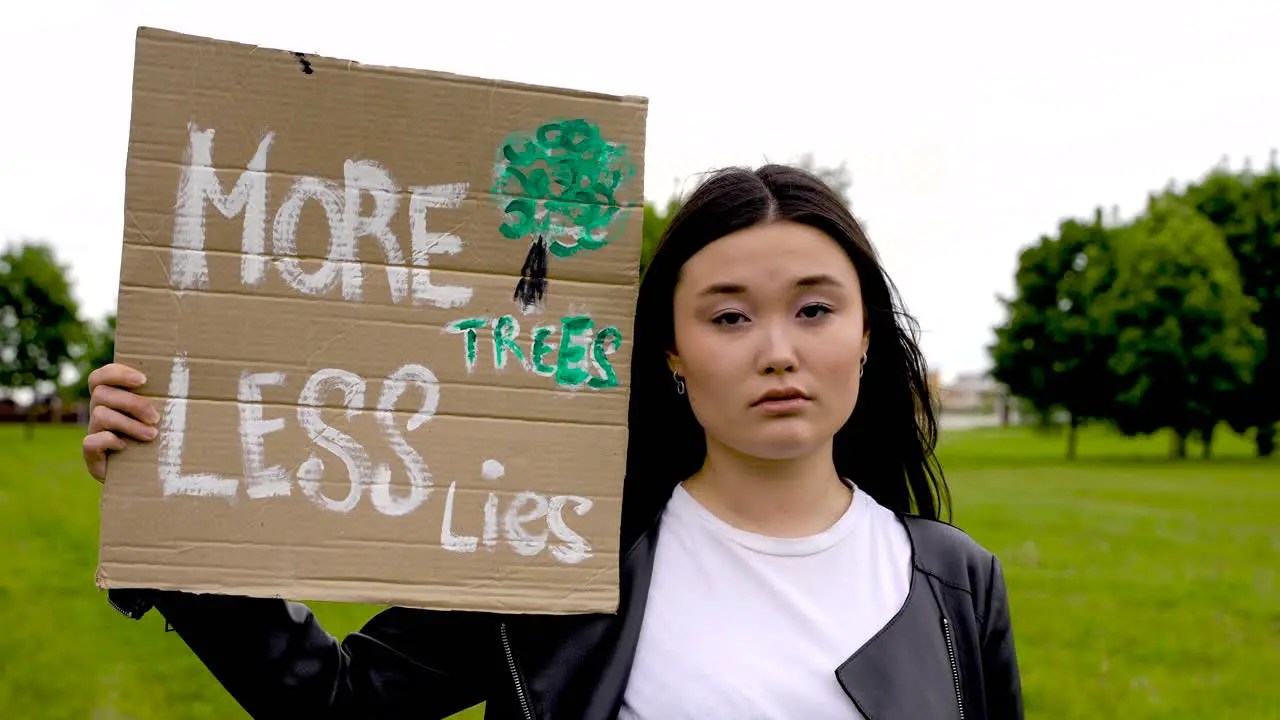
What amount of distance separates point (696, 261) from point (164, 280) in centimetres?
93

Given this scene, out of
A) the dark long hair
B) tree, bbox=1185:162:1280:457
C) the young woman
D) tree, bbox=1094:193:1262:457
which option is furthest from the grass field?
tree, bbox=1185:162:1280:457

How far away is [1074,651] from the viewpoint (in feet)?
24.5

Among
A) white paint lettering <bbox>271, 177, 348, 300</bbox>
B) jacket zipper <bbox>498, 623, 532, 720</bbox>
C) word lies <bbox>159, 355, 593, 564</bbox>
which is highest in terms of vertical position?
white paint lettering <bbox>271, 177, 348, 300</bbox>

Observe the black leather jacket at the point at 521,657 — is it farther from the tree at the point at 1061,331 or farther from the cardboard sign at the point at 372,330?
the tree at the point at 1061,331

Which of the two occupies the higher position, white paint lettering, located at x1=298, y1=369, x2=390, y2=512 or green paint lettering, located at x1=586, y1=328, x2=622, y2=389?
green paint lettering, located at x1=586, y1=328, x2=622, y2=389

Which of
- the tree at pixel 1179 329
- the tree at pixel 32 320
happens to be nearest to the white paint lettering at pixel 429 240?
the tree at pixel 1179 329

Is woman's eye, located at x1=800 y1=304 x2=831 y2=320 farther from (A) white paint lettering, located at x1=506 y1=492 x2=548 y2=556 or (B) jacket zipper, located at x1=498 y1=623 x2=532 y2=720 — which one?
(B) jacket zipper, located at x1=498 y1=623 x2=532 y2=720

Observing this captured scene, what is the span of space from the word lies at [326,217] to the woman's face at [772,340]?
17.3 inches

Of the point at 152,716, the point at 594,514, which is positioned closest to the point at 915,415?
the point at 594,514

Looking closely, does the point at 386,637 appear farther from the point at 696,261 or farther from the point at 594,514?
the point at 696,261

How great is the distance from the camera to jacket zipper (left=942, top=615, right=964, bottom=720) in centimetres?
199

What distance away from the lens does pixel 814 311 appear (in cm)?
202

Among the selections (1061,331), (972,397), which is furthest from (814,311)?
(972,397)

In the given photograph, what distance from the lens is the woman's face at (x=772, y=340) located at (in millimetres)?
1963
